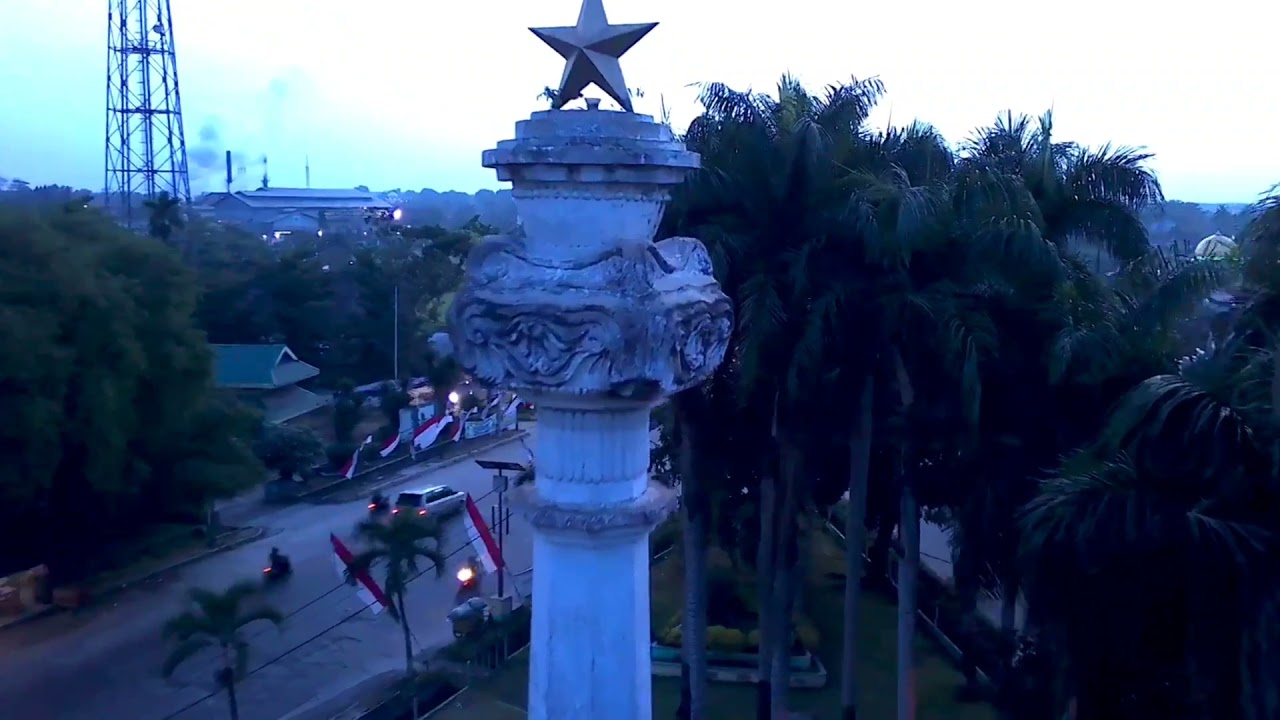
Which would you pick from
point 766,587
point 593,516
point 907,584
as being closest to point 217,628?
point 766,587

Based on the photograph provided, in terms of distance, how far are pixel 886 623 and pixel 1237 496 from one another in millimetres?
13070

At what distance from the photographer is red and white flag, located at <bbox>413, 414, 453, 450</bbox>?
31359 millimetres

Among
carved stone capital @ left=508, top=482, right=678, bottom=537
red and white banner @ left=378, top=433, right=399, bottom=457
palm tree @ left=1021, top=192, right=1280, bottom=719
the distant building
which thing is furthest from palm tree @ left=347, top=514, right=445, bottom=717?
the distant building

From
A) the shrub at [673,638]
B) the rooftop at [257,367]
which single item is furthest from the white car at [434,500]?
the shrub at [673,638]

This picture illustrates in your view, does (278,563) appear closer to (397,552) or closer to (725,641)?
(397,552)

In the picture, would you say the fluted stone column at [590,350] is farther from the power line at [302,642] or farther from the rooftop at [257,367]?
the rooftop at [257,367]

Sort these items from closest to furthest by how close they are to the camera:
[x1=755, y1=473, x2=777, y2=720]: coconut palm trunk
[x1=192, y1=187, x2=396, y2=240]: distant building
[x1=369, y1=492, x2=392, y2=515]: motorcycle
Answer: [x1=755, y1=473, x2=777, y2=720]: coconut palm trunk < [x1=369, y1=492, x2=392, y2=515]: motorcycle < [x1=192, y1=187, x2=396, y2=240]: distant building

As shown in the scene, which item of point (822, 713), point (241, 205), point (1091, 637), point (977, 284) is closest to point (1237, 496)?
point (1091, 637)

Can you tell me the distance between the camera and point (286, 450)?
29359mm

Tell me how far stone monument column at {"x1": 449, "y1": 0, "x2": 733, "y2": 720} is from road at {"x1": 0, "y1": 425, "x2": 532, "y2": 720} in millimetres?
13814

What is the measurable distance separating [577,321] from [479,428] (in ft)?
112

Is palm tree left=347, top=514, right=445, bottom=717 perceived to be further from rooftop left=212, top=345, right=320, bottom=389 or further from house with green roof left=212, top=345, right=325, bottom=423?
rooftop left=212, top=345, right=320, bottom=389

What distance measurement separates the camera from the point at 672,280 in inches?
136

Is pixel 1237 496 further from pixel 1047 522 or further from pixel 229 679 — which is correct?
pixel 229 679
